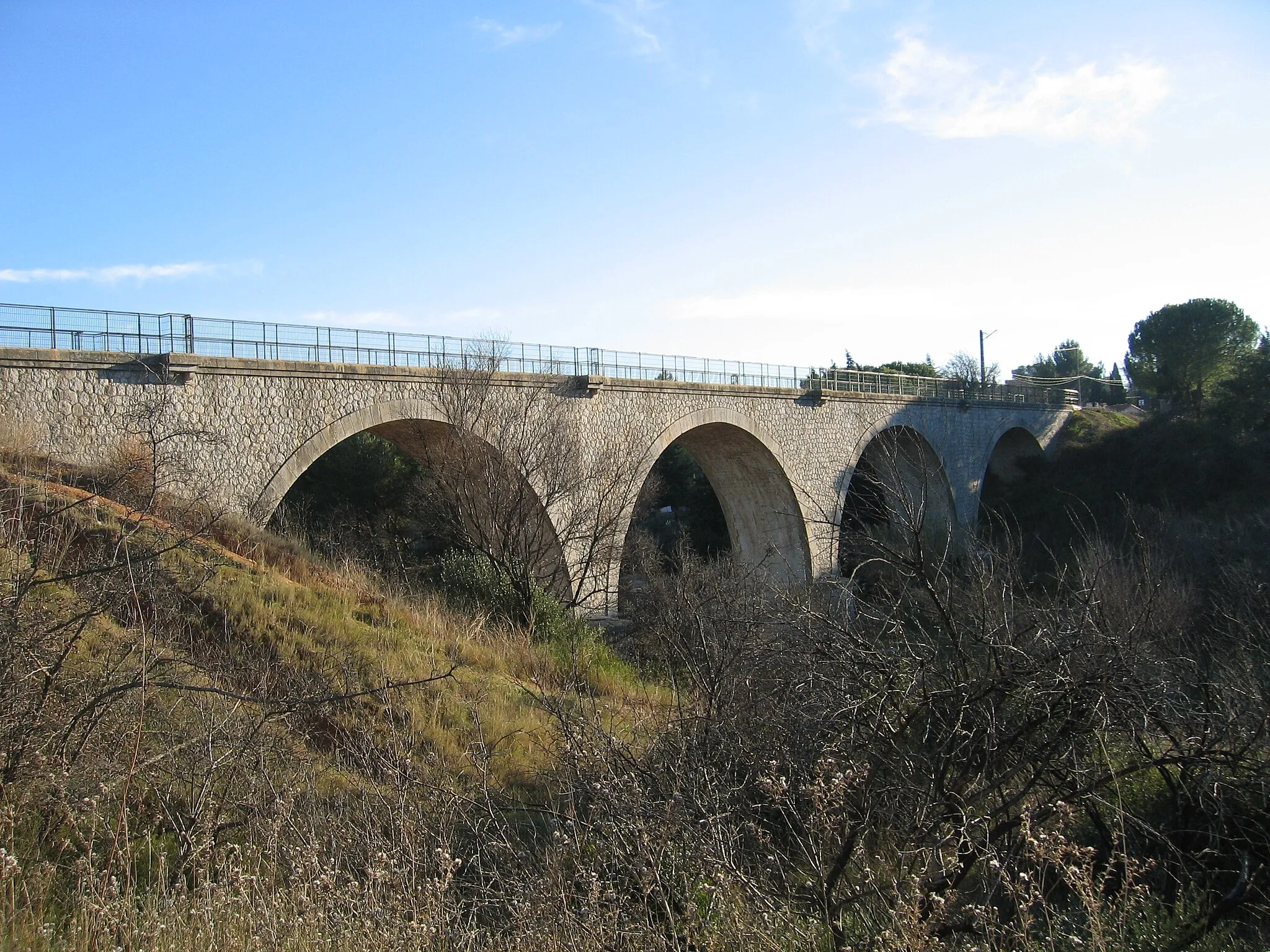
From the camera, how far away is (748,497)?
22.5 metres

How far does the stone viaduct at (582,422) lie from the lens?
31.3 ft

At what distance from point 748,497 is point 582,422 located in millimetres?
7868

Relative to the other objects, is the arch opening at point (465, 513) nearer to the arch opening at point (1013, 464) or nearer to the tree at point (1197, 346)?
the arch opening at point (1013, 464)

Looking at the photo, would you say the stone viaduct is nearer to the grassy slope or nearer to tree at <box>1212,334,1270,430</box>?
the grassy slope

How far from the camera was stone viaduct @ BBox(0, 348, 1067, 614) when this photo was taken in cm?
955

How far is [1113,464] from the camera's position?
31188 mm

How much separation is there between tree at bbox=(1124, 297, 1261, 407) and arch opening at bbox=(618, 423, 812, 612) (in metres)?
19.7

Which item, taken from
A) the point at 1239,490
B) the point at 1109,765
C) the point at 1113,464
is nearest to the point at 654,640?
the point at 1109,765

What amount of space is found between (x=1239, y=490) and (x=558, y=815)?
2859 centimetres

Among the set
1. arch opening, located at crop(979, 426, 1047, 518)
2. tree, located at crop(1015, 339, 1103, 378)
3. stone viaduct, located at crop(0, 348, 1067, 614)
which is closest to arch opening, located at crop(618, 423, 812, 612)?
stone viaduct, located at crop(0, 348, 1067, 614)

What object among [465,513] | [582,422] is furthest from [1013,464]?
[465,513]

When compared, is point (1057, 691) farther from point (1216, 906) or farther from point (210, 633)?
point (210, 633)

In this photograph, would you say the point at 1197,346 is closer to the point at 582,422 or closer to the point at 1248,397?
the point at 1248,397

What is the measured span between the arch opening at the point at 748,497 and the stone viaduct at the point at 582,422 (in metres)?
0.04
